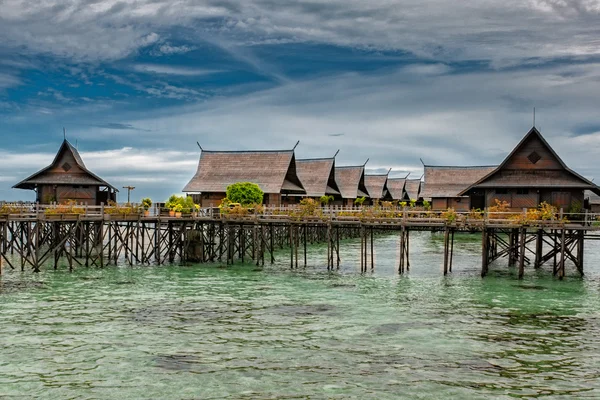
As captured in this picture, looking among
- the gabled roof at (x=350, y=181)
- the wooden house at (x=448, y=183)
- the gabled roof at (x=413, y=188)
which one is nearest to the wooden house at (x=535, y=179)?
the wooden house at (x=448, y=183)

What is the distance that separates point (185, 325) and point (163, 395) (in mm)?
6792

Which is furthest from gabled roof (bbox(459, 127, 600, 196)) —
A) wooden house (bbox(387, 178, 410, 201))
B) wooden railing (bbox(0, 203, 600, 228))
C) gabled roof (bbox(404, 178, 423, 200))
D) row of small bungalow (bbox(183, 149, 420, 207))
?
gabled roof (bbox(404, 178, 423, 200))

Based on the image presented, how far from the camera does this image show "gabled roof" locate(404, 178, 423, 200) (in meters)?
115

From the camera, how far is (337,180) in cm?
8512

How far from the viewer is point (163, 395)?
1444 cm

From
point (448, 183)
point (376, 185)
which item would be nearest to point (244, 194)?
point (448, 183)

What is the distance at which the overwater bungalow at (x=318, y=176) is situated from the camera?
230 feet

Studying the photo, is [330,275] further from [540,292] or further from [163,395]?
[163,395]

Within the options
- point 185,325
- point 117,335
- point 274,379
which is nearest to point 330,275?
point 185,325

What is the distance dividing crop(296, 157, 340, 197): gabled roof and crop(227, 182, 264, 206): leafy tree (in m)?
16.0

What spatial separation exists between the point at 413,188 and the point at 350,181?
36.2 meters

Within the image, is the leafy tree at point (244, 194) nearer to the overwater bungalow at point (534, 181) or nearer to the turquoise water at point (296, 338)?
the overwater bungalow at point (534, 181)

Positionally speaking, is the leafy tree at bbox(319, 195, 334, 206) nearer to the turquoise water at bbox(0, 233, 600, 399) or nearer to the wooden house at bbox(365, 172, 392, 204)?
the wooden house at bbox(365, 172, 392, 204)

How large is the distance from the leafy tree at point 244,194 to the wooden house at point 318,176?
1601 cm
